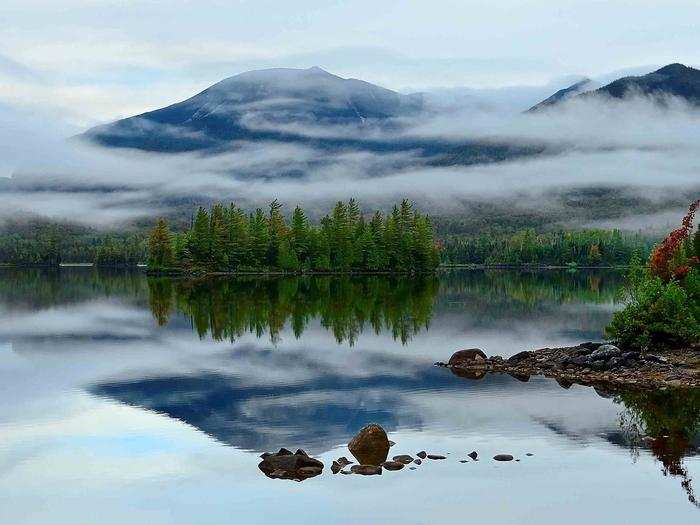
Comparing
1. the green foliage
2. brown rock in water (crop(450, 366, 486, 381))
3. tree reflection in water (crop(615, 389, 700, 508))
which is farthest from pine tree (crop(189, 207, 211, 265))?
tree reflection in water (crop(615, 389, 700, 508))

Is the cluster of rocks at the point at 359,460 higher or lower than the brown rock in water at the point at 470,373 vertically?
higher

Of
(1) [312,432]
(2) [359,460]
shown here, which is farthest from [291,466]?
(1) [312,432]

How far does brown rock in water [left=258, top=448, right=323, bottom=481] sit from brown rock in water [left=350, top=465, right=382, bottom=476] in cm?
112

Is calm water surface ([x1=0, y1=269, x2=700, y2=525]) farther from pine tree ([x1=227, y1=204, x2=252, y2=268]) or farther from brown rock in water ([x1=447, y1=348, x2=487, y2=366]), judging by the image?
pine tree ([x1=227, y1=204, x2=252, y2=268])

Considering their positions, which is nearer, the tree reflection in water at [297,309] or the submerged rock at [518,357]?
the submerged rock at [518,357]

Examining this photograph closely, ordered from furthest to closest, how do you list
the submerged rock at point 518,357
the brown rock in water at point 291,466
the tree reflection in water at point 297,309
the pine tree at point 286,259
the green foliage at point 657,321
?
the pine tree at point 286,259 < the tree reflection in water at point 297,309 < the green foliage at point 657,321 < the submerged rock at point 518,357 < the brown rock in water at point 291,466

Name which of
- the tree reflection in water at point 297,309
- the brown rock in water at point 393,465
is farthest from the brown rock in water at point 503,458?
the tree reflection in water at point 297,309

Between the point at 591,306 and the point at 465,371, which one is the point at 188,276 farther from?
the point at 465,371

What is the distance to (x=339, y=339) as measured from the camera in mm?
A: 66375

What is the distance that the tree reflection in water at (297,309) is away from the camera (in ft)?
241

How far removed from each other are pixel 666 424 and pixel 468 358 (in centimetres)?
1877

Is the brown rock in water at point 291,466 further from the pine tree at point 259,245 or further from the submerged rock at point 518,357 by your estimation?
the pine tree at point 259,245

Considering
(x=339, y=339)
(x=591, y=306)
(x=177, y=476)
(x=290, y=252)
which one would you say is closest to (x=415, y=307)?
(x=591, y=306)

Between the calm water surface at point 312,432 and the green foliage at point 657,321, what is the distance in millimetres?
9464
